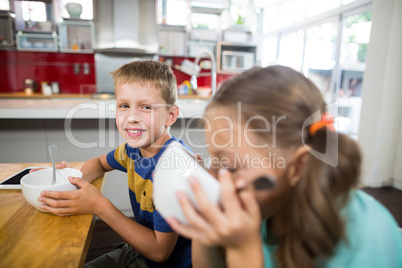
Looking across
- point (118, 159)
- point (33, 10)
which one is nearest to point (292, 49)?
point (33, 10)

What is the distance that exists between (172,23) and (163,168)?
5512 millimetres

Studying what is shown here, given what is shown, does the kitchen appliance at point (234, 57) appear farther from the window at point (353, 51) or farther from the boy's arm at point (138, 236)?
the boy's arm at point (138, 236)

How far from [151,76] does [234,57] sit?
5.10m

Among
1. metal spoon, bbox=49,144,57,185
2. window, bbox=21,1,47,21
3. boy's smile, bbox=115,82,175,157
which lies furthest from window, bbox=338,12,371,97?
window, bbox=21,1,47,21

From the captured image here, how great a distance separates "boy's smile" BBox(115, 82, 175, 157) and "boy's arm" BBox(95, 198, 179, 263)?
0.30 meters

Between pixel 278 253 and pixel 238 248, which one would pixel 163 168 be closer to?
pixel 238 248

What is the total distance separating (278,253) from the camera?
1.72ft

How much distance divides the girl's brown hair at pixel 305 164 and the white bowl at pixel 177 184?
16cm

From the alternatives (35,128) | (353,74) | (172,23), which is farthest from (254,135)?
(172,23)

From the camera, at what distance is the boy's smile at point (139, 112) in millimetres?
927

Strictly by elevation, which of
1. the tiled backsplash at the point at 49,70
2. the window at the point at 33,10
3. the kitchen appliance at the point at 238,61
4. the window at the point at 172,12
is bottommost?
the tiled backsplash at the point at 49,70

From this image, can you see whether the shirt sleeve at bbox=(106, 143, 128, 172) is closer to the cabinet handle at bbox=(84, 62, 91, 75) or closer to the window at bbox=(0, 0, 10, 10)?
the cabinet handle at bbox=(84, 62, 91, 75)

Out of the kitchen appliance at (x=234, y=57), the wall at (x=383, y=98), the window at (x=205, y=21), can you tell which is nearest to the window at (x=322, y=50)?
the kitchen appliance at (x=234, y=57)

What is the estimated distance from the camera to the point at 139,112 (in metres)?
0.93
